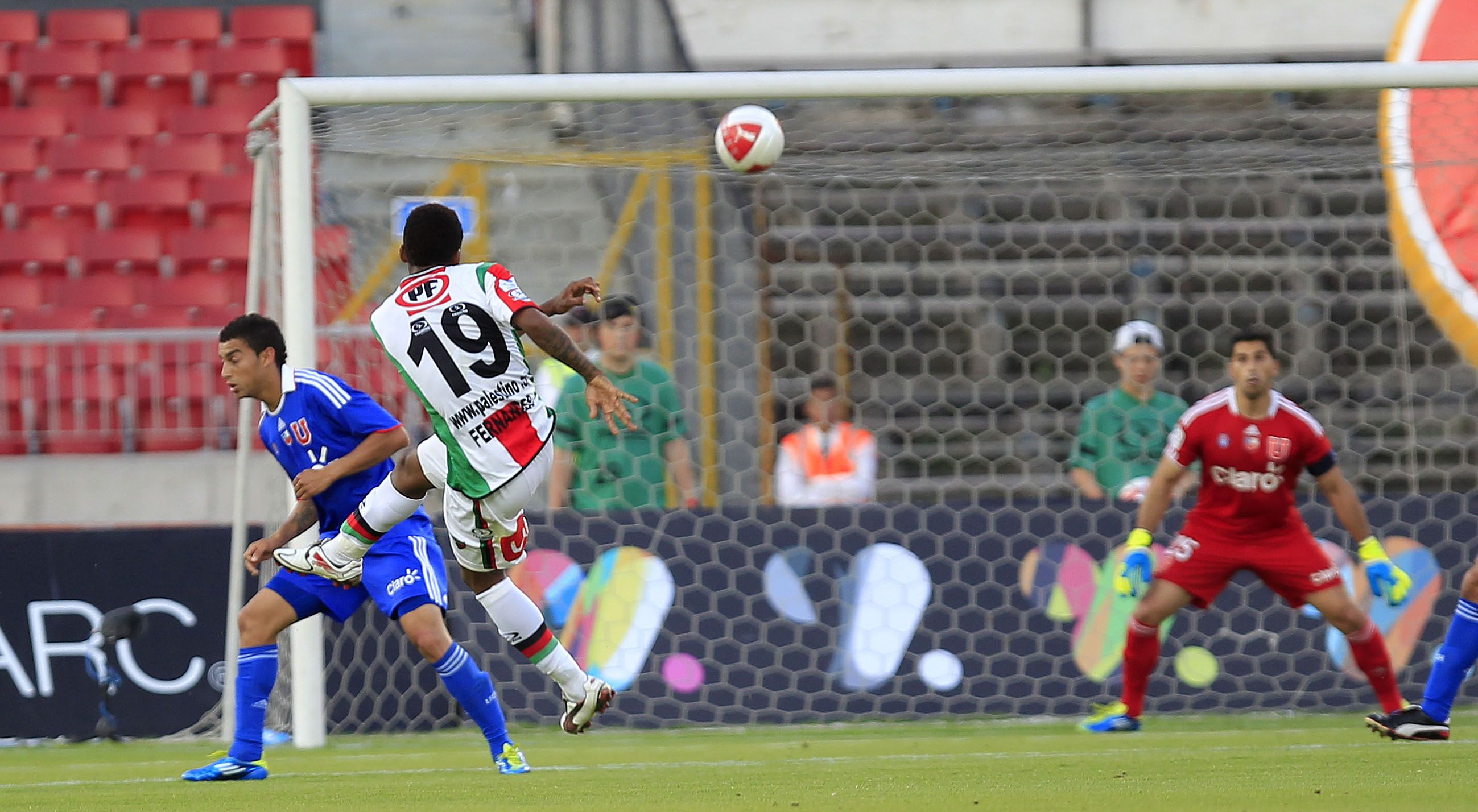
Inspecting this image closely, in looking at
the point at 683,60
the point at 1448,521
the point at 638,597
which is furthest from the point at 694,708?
the point at 683,60

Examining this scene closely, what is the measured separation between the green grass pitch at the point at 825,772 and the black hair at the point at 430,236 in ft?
5.22

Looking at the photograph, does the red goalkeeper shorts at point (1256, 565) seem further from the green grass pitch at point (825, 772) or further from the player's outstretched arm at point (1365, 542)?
the green grass pitch at point (825, 772)

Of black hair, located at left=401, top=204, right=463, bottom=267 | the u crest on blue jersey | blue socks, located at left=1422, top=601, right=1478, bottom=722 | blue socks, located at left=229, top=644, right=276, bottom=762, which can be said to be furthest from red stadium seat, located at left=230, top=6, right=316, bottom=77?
blue socks, located at left=1422, top=601, right=1478, bottom=722

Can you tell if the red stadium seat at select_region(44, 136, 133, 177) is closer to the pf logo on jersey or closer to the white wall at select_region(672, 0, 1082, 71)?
the white wall at select_region(672, 0, 1082, 71)

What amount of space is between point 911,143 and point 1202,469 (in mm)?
2466

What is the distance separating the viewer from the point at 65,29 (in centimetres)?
1193

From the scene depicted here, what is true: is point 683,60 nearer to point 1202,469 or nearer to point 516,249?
point 516,249

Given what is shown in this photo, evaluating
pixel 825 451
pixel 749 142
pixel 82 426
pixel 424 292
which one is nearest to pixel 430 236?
pixel 424 292

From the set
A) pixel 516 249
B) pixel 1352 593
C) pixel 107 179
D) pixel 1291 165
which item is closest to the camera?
pixel 1352 593

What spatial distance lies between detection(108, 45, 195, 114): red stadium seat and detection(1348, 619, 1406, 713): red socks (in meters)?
8.74

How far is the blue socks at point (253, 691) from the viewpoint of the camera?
17.4ft

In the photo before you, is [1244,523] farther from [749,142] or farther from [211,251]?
[211,251]

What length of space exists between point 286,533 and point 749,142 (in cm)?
243

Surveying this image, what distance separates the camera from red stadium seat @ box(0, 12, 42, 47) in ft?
39.1
